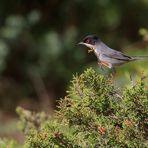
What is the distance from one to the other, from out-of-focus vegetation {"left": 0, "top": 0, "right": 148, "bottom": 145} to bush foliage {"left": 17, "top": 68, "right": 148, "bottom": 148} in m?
7.88

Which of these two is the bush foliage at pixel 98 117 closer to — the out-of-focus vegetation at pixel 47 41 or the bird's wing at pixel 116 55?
the bird's wing at pixel 116 55

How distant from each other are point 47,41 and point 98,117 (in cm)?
838

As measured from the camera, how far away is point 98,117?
121 inches

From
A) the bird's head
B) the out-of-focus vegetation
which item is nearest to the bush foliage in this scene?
the bird's head

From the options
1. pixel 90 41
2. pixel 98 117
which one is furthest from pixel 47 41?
pixel 98 117

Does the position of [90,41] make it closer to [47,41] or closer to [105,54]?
[105,54]

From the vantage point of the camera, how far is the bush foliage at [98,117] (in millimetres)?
2959

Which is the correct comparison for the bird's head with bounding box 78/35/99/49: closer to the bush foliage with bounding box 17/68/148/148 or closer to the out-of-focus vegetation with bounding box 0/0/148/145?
the bush foliage with bounding box 17/68/148/148

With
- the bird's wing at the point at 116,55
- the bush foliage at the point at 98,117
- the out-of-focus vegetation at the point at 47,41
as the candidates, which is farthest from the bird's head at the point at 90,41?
the out-of-focus vegetation at the point at 47,41

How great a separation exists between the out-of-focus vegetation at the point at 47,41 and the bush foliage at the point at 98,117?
25.9 ft

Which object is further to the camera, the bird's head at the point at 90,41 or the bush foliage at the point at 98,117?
the bird's head at the point at 90,41

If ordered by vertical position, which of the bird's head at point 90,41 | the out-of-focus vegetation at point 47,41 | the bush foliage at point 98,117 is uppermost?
the out-of-focus vegetation at point 47,41

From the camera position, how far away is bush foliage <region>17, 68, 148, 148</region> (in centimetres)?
296

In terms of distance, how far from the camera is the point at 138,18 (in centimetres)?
1239
